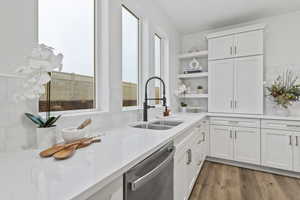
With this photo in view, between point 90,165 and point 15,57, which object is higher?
point 15,57

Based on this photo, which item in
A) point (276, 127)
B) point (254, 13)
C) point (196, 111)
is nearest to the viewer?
point (276, 127)

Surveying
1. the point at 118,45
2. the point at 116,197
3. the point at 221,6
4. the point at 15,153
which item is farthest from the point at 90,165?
the point at 221,6

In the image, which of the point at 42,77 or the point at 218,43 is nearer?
the point at 42,77

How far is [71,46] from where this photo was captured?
1.36 metres

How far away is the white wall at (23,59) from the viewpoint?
84 centimetres

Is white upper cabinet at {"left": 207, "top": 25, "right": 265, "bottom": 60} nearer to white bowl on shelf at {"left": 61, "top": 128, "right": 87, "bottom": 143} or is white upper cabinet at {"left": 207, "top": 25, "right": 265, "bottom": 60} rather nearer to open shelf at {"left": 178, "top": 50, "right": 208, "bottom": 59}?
open shelf at {"left": 178, "top": 50, "right": 208, "bottom": 59}

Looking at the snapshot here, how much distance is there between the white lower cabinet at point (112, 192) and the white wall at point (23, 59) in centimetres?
62

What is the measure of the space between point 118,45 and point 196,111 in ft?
7.27

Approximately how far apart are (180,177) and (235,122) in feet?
5.87

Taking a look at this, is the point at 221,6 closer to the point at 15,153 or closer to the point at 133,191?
the point at 133,191

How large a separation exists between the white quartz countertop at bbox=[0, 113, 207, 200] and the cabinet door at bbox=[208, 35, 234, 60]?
269 centimetres

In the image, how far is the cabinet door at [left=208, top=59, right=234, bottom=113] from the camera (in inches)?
114

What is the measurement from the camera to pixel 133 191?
760 millimetres

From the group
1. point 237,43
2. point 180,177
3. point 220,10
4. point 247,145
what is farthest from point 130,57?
point 247,145
